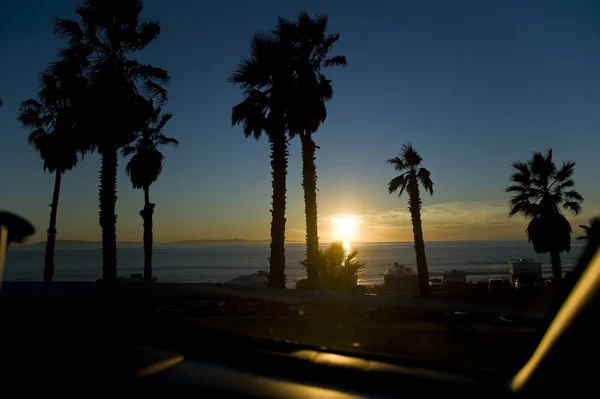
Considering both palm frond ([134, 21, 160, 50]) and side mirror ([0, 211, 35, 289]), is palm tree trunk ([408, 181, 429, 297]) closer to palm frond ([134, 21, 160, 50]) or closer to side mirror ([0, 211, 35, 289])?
palm frond ([134, 21, 160, 50])

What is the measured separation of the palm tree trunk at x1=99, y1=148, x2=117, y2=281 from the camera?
54.6 ft

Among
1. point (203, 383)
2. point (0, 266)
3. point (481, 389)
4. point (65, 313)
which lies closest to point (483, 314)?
point (481, 389)

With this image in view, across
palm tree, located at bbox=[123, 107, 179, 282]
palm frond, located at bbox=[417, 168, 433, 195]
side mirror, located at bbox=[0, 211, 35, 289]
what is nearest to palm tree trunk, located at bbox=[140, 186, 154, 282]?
palm tree, located at bbox=[123, 107, 179, 282]

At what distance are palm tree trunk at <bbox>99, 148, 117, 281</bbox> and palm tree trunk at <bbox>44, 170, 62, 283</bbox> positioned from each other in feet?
33.7

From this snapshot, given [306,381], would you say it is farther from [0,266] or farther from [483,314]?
[483,314]

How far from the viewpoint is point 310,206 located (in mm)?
18375

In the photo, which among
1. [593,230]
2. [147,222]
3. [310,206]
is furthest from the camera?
[147,222]

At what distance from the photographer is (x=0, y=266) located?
114 centimetres

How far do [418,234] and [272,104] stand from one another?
1430 cm

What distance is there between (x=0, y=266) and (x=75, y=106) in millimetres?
18076

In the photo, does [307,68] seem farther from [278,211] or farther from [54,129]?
[54,129]

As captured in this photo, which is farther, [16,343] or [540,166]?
[540,166]

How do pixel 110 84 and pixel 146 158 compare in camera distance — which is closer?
pixel 110 84

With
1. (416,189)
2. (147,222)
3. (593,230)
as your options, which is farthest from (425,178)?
(593,230)
